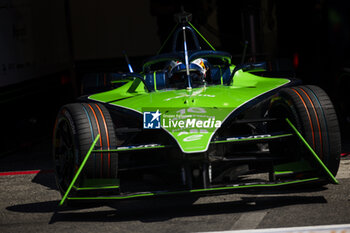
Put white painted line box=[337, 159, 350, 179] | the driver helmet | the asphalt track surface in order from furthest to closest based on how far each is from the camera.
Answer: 1. the driver helmet
2. white painted line box=[337, 159, 350, 179]
3. the asphalt track surface

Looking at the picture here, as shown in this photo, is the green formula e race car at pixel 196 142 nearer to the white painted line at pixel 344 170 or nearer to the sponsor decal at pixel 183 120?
the sponsor decal at pixel 183 120

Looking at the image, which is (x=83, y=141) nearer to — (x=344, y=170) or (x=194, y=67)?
(x=194, y=67)

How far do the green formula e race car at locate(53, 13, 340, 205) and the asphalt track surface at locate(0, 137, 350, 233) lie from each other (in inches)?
7.7

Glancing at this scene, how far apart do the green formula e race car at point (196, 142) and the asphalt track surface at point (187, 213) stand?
0.20 m

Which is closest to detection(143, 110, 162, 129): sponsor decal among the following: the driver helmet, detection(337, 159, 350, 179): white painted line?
the driver helmet

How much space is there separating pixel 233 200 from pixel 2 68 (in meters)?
5.57

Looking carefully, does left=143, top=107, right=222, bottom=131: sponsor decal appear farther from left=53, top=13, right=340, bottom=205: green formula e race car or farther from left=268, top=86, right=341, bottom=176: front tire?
left=268, top=86, right=341, bottom=176: front tire

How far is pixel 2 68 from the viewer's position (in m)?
10.3

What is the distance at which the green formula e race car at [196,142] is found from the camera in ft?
17.9

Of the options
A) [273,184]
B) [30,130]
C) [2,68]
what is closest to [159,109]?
[273,184]

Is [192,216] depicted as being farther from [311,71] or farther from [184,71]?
[311,71]

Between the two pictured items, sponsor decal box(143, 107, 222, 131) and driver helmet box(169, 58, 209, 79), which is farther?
driver helmet box(169, 58, 209, 79)

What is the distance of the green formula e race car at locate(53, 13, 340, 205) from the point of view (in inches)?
215

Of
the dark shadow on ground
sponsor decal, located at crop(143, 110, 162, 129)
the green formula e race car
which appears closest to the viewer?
the green formula e race car
